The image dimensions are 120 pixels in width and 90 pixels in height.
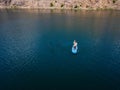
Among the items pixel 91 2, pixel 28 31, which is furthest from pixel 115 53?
pixel 91 2

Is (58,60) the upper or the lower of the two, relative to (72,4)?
lower

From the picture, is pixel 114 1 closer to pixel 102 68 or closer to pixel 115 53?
pixel 115 53

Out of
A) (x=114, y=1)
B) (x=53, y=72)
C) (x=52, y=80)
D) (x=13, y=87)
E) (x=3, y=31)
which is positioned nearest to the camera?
(x=13, y=87)

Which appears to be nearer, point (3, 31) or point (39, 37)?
point (39, 37)

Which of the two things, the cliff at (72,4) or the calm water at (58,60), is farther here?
the cliff at (72,4)

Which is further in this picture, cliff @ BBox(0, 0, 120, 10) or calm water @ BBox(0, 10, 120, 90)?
cliff @ BBox(0, 0, 120, 10)

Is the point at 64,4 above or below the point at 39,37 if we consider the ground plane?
above

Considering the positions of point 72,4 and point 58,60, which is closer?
point 58,60

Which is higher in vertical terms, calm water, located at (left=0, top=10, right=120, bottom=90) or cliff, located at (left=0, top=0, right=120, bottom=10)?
cliff, located at (left=0, top=0, right=120, bottom=10)
